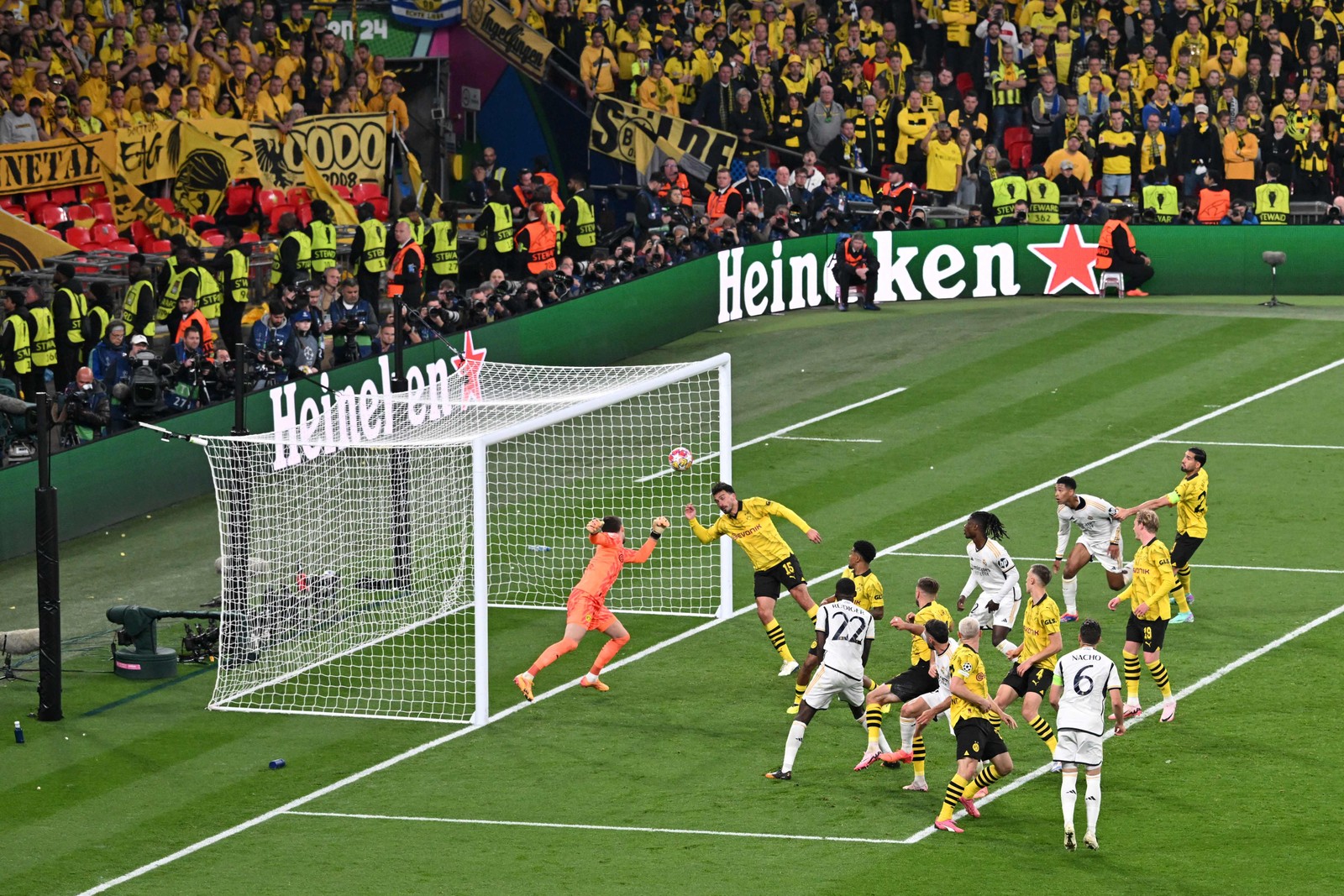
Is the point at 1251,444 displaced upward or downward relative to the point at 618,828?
upward

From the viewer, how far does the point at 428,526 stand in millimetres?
24375

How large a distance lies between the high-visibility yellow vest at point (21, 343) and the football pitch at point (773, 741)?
104 inches

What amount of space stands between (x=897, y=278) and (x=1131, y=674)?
60.1 ft

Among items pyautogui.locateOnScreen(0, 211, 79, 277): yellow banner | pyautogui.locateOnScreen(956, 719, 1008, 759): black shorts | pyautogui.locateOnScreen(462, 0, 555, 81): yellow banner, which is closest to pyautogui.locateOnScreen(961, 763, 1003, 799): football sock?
pyautogui.locateOnScreen(956, 719, 1008, 759): black shorts

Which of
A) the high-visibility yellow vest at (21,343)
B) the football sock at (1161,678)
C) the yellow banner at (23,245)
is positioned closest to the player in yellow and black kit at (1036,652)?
the football sock at (1161,678)

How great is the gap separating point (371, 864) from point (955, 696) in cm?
469

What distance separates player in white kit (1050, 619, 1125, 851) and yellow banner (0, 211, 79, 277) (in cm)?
2059

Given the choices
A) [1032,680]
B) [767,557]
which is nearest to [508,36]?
[767,557]

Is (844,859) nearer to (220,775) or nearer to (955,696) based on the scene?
(955,696)

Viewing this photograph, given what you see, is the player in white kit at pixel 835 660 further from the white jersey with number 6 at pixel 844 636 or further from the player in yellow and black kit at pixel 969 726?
the player in yellow and black kit at pixel 969 726

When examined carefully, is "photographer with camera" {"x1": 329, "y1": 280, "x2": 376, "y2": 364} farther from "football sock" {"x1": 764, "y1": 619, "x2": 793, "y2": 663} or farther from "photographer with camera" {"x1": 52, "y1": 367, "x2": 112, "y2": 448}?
"football sock" {"x1": 764, "y1": 619, "x2": 793, "y2": 663}

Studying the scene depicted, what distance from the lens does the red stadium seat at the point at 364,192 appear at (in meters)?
38.3

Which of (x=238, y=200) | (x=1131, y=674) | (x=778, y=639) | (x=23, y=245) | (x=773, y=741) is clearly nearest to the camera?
(x=773, y=741)

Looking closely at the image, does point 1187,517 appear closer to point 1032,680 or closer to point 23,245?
point 1032,680
